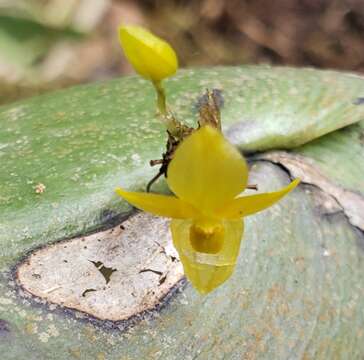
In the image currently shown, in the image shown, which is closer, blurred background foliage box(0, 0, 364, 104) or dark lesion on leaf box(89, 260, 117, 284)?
dark lesion on leaf box(89, 260, 117, 284)

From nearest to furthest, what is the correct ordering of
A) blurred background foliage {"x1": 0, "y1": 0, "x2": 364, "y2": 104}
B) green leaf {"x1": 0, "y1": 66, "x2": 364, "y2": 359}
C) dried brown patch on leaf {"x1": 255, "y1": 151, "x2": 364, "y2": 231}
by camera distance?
green leaf {"x1": 0, "y1": 66, "x2": 364, "y2": 359}, dried brown patch on leaf {"x1": 255, "y1": 151, "x2": 364, "y2": 231}, blurred background foliage {"x1": 0, "y1": 0, "x2": 364, "y2": 104}

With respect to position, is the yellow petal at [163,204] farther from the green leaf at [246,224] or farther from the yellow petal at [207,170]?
the green leaf at [246,224]

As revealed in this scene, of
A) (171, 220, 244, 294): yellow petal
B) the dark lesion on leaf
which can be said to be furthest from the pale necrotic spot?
(171, 220, 244, 294): yellow petal

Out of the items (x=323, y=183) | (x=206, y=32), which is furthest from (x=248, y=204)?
(x=206, y=32)

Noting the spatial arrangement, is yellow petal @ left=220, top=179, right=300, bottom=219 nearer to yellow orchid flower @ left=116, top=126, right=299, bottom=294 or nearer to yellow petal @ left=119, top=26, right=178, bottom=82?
yellow orchid flower @ left=116, top=126, right=299, bottom=294

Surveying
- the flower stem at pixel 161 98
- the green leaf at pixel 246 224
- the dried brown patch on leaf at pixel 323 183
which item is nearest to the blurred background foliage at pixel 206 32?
the green leaf at pixel 246 224

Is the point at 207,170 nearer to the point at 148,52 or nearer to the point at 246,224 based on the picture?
the point at 148,52

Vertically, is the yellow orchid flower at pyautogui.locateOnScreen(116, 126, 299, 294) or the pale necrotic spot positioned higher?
the yellow orchid flower at pyautogui.locateOnScreen(116, 126, 299, 294)
